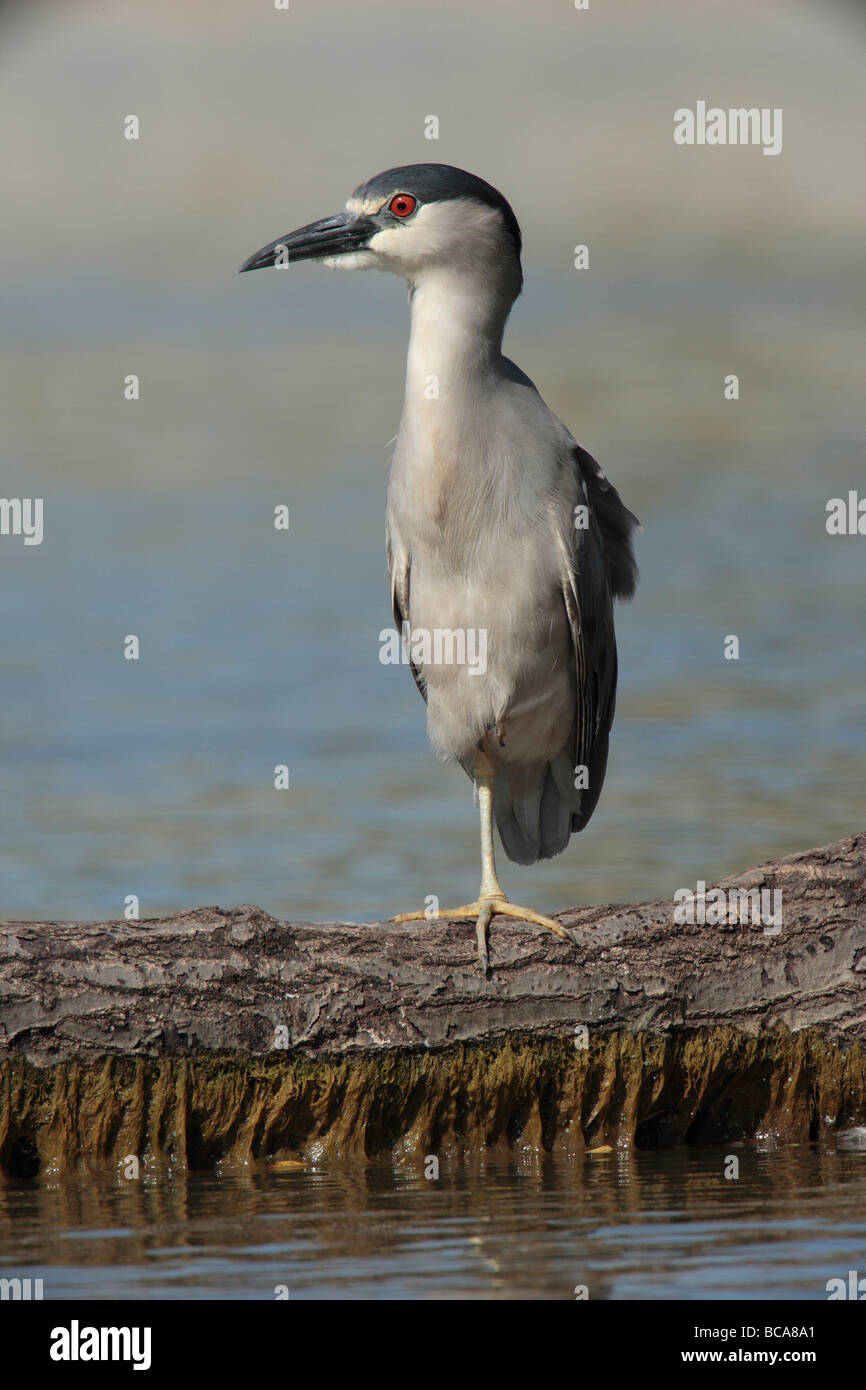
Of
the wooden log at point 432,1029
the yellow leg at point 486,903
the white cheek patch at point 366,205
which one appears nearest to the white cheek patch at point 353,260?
the white cheek patch at point 366,205

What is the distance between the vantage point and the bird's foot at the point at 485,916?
19.4 ft

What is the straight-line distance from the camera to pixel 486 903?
6.32 metres

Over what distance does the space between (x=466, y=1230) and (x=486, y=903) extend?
134cm

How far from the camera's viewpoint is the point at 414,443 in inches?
275

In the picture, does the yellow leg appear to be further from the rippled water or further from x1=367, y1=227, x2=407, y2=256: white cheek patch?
x1=367, y1=227, x2=407, y2=256: white cheek patch

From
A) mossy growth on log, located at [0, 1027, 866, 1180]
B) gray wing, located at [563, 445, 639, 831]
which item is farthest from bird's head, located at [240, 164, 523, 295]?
mossy growth on log, located at [0, 1027, 866, 1180]

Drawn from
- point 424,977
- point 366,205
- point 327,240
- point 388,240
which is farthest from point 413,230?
point 424,977

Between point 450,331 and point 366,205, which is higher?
point 366,205

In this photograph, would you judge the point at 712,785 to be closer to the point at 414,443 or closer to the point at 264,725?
the point at 264,725

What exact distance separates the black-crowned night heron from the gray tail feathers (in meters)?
0.46

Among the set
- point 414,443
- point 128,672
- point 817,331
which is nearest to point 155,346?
point 817,331

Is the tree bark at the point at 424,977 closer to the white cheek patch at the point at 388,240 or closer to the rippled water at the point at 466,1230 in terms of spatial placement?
the rippled water at the point at 466,1230

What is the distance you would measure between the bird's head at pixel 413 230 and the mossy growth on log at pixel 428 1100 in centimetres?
295

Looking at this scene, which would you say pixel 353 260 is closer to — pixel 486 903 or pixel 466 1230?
pixel 486 903
